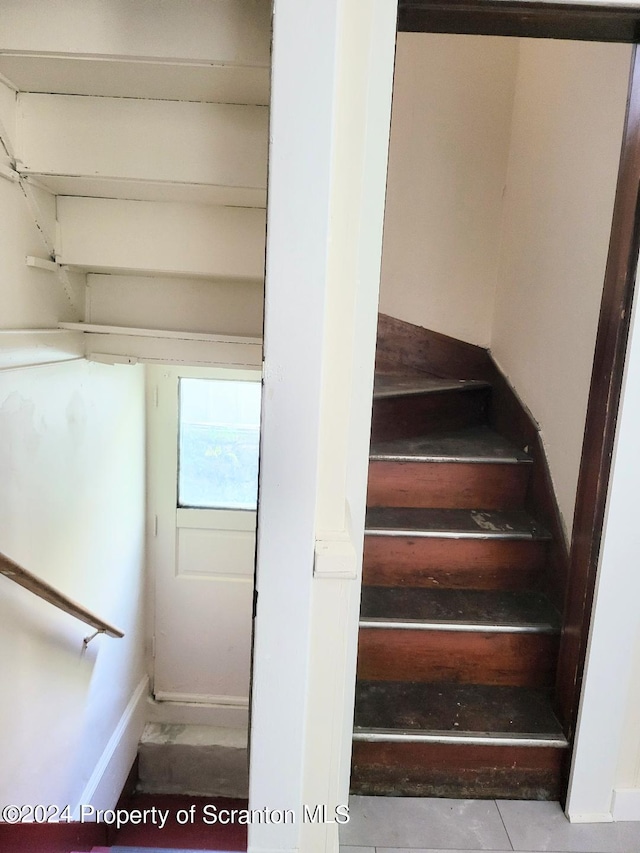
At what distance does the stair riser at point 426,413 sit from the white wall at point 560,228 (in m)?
0.22

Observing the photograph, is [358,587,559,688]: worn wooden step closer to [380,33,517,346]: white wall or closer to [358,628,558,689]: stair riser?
[358,628,558,689]: stair riser

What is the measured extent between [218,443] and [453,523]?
5.54 ft

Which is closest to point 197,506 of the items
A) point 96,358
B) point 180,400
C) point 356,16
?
point 180,400

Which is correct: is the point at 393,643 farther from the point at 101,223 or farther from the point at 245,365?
the point at 101,223

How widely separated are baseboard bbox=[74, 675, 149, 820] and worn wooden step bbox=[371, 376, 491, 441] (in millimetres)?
2023

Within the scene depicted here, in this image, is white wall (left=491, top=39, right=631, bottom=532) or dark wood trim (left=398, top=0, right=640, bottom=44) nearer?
dark wood trim (left=398, top=0, right=640, bottom=44)

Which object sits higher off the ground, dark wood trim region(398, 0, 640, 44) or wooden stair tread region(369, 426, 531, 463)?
dark wood trim region(398, 0, 640, 44)

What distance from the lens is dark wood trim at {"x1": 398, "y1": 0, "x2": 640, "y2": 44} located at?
3.91 ft

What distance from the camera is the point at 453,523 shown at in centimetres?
182

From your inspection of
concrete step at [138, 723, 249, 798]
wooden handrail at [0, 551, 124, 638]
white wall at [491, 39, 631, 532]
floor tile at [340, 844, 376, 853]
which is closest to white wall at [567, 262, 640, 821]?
white wall at [491, 39, 631, 532]

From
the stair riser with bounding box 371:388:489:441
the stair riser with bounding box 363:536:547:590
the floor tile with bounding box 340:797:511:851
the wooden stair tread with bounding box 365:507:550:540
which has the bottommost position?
the floor tile with bounding box 340:797:511:851

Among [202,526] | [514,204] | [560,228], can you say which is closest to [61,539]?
[202,526]

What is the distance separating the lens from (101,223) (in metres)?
1.72

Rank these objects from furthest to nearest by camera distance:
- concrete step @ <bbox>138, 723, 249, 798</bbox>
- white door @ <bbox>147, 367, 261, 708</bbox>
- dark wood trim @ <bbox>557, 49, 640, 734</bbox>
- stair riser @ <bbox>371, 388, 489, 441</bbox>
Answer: concrete step @ <bbox>138, 723, 249, 798</bbox>, white door @ <bbox>147, 367, 261, 708</bbox>, stair riser @ <bbox>371, 388, 489, 441</bbox>, dark wood trim @ <bbox>557, 49, 640, 734</bbox>
